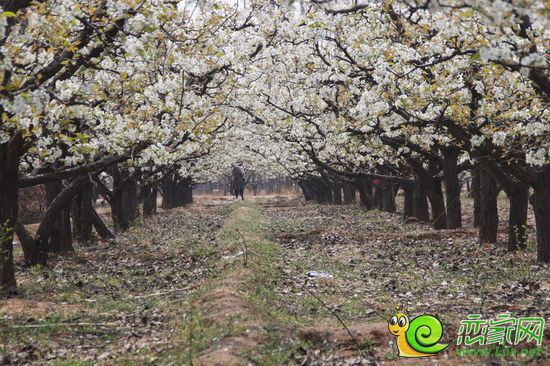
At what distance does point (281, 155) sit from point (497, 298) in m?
33.0

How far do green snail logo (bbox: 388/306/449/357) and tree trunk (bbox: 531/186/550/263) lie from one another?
6762 mm

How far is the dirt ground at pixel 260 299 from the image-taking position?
7789 millimetres

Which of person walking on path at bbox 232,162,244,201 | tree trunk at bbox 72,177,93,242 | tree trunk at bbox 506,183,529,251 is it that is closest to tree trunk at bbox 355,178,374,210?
person walking on path at bbox 232,162,244,201

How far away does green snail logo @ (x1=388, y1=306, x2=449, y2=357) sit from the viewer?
7562mm

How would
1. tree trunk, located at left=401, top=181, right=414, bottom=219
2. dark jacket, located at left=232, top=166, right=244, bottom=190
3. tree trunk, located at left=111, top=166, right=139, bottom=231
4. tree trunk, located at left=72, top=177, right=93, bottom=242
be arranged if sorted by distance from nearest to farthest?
1. tree trunk, located at left=72, top=177, right=93, bottom=242
2. tree trunk, located at left=111, top=166, right=139, bottom=231
3. tree trunk, located at left=401, top=181, right=414, bottom=219
4. dark jacket, located at left=232, top=166, right=244, bottom=190

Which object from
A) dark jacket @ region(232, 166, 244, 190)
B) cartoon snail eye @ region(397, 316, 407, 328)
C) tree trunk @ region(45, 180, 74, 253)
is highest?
dark jacket @ region(232, 166, 244, 190)

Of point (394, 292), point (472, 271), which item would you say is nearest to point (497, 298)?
point (394, 292)

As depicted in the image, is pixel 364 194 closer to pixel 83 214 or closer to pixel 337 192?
pixel 337 192

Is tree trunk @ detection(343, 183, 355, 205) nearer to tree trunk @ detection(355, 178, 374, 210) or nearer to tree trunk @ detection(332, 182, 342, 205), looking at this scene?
tree trunk @ detection(332, 182, 342, 205)

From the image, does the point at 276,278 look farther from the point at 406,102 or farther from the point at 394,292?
the point at 406,102

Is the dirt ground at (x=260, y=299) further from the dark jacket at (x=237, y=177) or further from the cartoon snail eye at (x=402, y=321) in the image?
the dark jacket at (x=237, y=177)

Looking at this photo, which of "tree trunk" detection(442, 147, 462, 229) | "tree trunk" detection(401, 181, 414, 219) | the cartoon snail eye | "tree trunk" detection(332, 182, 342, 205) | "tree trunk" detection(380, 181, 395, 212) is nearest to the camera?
the cartoon snail eye

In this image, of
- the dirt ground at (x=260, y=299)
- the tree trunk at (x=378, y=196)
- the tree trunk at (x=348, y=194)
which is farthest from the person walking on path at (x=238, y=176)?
the dirt ground at (x=260, y=299)

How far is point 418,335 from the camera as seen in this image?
7840 millimetres
